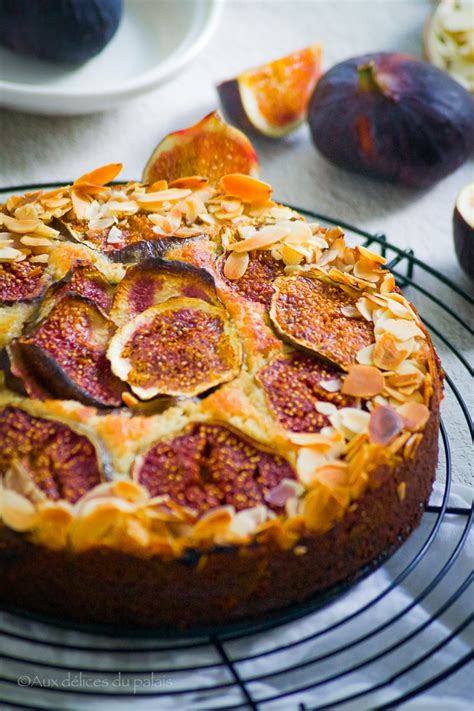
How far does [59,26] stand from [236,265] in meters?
1.99

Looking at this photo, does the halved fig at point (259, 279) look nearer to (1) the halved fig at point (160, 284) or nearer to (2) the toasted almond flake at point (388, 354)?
(1) the halved fig at point (160, 284)

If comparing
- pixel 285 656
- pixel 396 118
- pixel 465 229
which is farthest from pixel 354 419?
pixel 396 118

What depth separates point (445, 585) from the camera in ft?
8.82

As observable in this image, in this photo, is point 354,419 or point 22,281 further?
point 22,281

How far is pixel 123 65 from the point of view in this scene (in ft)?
15.1

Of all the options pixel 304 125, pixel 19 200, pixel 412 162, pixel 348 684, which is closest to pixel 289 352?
pixel 348 684

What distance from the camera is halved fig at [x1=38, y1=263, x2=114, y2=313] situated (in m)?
2.71

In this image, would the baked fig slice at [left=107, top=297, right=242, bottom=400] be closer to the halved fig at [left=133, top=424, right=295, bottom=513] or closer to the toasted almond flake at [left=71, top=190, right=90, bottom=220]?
the halved fig at [left=133, top=424, right=295, bottom=513]

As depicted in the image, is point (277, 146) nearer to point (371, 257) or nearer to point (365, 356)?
point (371, 257)

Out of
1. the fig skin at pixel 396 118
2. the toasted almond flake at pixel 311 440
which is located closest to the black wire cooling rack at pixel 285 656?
the toasted almond flake at pixel 311 440

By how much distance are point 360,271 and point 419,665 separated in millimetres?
1224

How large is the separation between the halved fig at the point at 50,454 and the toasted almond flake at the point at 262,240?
889 mm

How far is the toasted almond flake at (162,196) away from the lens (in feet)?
10.1

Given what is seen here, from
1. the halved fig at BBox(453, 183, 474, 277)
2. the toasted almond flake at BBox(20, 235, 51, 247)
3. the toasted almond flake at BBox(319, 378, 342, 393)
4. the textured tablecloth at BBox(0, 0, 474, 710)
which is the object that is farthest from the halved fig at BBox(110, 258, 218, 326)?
the halved fig at BBox(453, 183, 474, 277)
